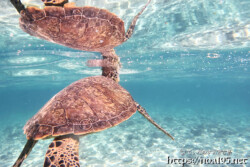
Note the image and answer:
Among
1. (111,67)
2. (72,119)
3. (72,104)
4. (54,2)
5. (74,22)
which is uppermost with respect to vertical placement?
(54,2)

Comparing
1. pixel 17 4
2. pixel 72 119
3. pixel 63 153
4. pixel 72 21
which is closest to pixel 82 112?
pixel 72 119

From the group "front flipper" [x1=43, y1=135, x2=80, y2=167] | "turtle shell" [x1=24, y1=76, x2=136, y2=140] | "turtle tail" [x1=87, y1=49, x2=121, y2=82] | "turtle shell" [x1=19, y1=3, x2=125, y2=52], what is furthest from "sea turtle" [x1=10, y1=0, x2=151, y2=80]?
"front flipper" [x1=43, y1=135, x2=80, y2=167]

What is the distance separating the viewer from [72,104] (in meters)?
3.29

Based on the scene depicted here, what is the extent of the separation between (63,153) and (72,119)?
2.08 ft

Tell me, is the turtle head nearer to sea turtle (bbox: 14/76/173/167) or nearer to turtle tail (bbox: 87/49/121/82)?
sea turtle (bbox: 14/76/173/167)

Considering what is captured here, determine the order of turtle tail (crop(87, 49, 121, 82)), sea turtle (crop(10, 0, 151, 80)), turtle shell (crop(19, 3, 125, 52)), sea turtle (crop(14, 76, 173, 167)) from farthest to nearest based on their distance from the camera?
turtle tail (crop(87, 49, 121, 82))
turtle shell (crop(19, 3, 125, 52))
sea turtle (crop(10, 0, 151, 80))
sea turtle (crop(14, 76, 173, 167))

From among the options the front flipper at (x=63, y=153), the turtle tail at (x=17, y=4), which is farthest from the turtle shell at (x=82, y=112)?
the turtle tail at (x=17, y=4)

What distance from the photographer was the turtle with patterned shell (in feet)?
9.63

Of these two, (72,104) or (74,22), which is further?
(74,22)

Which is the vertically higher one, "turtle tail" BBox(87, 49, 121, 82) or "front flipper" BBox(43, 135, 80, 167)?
"turtle tail" BBox(87, 49, 121, 82)

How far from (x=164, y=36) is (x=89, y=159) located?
1104cm

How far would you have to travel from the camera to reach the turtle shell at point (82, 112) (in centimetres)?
297

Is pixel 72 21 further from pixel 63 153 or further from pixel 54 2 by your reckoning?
pixel 63 153

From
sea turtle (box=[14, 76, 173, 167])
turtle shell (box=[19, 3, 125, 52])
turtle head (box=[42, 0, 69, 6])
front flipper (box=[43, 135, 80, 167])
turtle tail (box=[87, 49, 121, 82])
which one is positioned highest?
turtle head (box=[42, 0, 69, 6])
